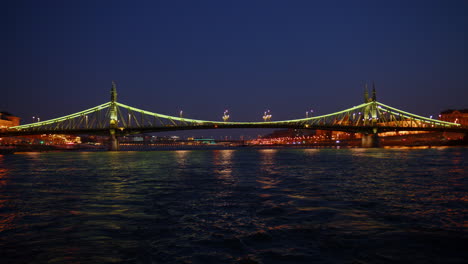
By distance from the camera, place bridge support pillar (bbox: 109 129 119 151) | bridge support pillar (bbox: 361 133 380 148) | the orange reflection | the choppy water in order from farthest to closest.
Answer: bridge support pillar (bbox: 361 133 380 148)
bridge support pillar (bbox: 109 129 119 151)
the orange reflection
the choppy water

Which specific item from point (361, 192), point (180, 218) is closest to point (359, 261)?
point (180, 218)

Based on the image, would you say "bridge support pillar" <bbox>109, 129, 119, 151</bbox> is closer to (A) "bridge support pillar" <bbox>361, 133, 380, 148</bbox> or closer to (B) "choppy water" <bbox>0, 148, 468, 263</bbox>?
(A) "bridge support pillar" <bbox>361, 133, 380, 148</bbox>

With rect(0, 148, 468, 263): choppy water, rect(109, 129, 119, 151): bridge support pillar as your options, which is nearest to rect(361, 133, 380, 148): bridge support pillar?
rect(109, 129, 119, 151): bridge support pillar

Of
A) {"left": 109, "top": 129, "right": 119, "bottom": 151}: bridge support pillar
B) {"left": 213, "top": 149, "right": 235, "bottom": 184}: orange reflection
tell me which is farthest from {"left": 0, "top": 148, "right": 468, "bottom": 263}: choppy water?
{"left": 109, "top": 129, "right": 119, "bottom": 151}: bridge support pillar

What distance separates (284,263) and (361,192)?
8231mm

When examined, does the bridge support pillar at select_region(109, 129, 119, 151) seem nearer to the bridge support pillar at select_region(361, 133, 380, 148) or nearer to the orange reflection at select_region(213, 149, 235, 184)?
the orange reflection at select_region(213, 149, 235, 184)

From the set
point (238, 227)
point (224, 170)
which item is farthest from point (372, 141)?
point (238, 227)

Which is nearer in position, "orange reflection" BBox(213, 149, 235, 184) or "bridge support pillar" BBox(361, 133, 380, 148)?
"orange reflection" BBox(213, 149, 235, 184)

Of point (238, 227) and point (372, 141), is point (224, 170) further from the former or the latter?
point (372, 141)

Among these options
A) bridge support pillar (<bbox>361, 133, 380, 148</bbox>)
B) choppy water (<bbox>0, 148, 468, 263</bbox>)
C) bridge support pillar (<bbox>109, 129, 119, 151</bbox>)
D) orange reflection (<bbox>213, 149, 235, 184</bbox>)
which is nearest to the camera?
choppy water (<bbox>0, 148, 468, 263</bbox>)

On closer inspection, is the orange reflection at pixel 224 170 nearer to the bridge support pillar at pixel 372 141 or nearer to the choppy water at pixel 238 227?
the choppy water at pixel 238 227

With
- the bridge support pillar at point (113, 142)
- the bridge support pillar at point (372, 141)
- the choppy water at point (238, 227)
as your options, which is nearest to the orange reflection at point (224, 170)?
the choppy water at point (238, 227)

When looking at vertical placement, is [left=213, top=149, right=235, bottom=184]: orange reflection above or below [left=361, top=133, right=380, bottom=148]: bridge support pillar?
below

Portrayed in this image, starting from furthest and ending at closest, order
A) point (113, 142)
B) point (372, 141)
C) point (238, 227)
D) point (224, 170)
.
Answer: point (372, 141) < point (113, 142) < point (224, 170) < point (238, 227)
